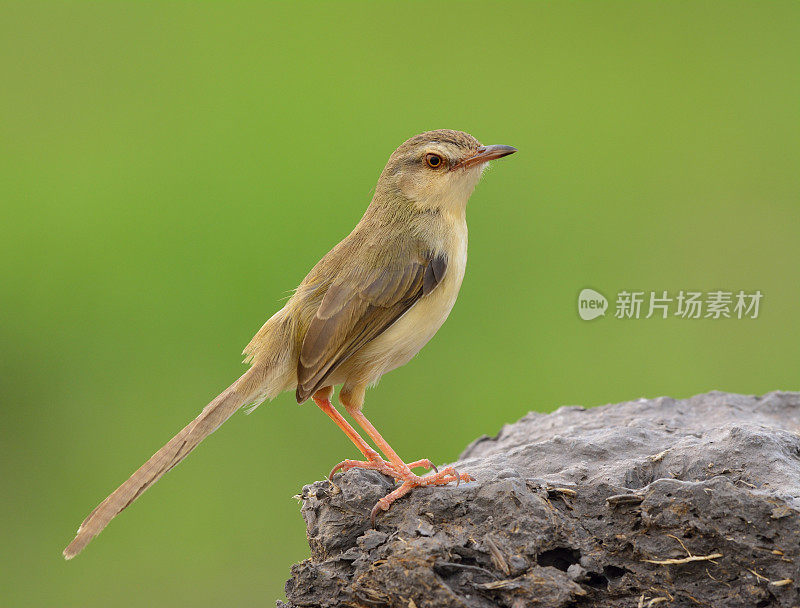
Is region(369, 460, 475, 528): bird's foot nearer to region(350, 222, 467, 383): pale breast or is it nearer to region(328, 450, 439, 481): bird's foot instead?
region(328, 450, 439, 481): bird's foot

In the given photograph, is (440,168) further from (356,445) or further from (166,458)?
(166,458)

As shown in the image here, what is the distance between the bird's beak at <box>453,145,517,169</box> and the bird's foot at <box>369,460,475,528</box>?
196 cm

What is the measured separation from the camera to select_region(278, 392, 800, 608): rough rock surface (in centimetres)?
402

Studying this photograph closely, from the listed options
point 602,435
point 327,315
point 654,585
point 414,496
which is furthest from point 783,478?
point 327,315

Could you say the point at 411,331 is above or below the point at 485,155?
below

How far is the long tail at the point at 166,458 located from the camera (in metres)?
4.61

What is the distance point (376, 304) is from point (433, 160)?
3.46 feet

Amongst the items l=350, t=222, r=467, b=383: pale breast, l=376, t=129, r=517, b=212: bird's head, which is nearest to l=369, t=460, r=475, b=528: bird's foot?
l=350, t=222, r=467, b=383: pale breast

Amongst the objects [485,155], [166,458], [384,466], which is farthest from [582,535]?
[485,155]

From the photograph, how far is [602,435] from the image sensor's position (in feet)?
17.5

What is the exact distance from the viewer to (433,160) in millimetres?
5656

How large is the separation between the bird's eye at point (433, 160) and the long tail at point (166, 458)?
1.66 m

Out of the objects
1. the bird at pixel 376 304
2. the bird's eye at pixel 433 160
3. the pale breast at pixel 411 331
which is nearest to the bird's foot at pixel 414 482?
the bird at pixel 376 304

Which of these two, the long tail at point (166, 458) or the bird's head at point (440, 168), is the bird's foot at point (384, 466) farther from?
the bird's head at point (440, 168)
